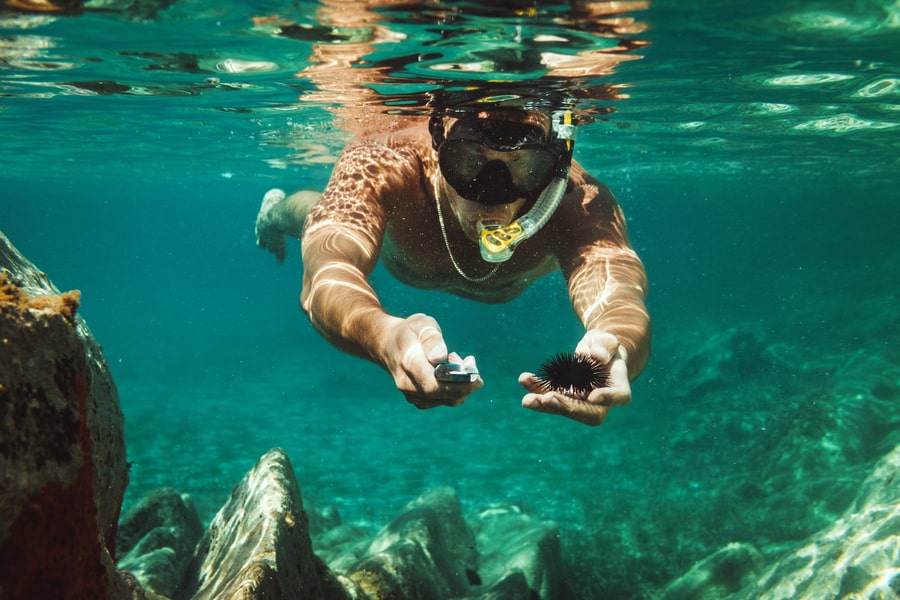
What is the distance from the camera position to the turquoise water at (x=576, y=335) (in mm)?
7641

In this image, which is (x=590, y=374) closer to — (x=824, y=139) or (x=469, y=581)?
(x=469, y=581)

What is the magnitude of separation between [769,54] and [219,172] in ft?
97.2

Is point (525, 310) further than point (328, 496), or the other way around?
point (525, 310)

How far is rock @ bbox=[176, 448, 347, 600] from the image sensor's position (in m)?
3.13

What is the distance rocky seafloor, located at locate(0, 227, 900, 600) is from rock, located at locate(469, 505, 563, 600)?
0.12ft

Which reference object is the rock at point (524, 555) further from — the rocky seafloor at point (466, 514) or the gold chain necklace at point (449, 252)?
the gold chain necklace at point (449, 252)

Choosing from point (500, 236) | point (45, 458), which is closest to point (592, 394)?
point (45, 458)

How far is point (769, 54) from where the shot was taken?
8.89 m

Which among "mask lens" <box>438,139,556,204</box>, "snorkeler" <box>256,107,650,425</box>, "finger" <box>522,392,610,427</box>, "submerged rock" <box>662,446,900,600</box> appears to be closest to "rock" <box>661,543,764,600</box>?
"submerged rock" <box>662,446,900,600</box>

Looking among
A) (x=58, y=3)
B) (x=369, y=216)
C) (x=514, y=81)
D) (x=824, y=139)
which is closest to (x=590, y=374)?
(x=369, y=216)

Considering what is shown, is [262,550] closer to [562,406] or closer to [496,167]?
[562,406]

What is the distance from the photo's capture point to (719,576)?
727 centimetres

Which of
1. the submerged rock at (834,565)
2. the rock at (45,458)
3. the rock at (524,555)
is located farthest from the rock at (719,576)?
the rock at (45,458)

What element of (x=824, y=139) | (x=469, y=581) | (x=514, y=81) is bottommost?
(x=469, y=581)
